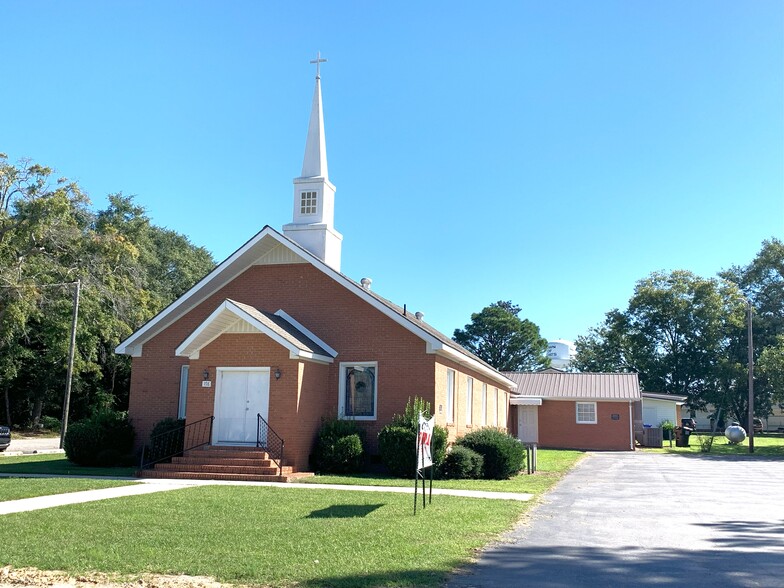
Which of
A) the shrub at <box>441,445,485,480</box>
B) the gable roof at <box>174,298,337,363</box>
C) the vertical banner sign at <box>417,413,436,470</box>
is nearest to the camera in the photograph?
the vertical banner sign at <box>417,413,436,470</box>

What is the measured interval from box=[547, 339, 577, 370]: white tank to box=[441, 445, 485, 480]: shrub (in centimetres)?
7132

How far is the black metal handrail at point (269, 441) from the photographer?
709 inches

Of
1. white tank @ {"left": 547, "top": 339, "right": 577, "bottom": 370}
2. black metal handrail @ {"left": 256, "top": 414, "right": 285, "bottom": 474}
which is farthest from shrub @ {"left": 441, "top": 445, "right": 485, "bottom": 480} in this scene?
white tank @ {"left": 547, "top": 339, "right": 577, "bottom": 370}

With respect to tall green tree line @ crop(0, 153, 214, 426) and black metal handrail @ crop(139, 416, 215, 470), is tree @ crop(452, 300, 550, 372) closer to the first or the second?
tall green tree line @ crop(0, 153, 214, 426)

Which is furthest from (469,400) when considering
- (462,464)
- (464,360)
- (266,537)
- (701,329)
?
(701,329)

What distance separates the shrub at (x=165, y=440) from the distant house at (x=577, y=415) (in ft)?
68.6

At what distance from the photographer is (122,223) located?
1987 inches

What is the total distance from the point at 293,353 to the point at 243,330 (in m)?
1.61

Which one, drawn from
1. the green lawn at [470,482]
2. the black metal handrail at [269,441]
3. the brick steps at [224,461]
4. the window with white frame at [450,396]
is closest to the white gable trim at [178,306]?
the black metal handrail at [269,441]

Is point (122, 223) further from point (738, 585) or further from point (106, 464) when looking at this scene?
point (738, 585)

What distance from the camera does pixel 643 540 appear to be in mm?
9453

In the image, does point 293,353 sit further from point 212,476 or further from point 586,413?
point 586,413

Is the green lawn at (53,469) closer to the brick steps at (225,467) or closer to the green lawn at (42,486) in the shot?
the brick steps at (225,467)

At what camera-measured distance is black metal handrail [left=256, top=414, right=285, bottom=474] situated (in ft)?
59.1
